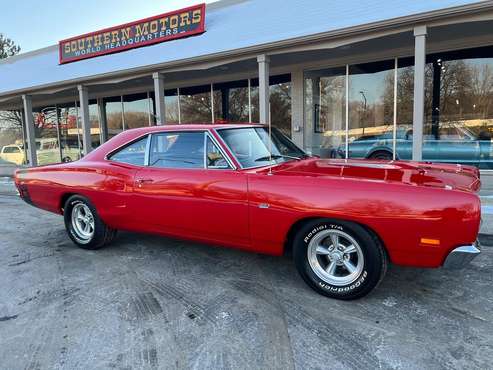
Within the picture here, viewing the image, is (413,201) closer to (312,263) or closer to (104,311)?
(312,263)

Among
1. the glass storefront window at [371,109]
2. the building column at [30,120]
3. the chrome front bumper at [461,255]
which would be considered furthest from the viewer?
the building column at [30,120]

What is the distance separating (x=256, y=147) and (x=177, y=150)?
0.86 meters

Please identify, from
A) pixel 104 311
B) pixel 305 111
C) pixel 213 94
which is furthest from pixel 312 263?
pixel 213 94

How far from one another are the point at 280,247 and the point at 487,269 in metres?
2.21

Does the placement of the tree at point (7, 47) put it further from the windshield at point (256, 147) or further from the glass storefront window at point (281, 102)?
the windshield at point (256, 147)

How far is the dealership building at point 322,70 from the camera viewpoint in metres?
7.89

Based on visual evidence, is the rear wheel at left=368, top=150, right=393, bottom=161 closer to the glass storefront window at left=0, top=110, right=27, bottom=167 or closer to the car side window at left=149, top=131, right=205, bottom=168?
the car side window at left=149, top=131, right=205, bottom=168

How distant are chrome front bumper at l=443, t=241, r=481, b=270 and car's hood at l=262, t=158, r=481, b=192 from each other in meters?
0.47

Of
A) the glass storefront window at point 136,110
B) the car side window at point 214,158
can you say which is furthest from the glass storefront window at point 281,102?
the car side window at point 214,158

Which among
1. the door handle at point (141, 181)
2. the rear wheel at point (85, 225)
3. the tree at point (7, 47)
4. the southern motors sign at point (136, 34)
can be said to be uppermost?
the tree at point (7, 47)

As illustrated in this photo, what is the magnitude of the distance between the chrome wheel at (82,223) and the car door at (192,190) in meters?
1.02

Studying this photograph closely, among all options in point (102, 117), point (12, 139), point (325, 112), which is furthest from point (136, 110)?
point (12, 139)

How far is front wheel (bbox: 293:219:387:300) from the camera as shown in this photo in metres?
3.07

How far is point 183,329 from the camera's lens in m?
2.88
